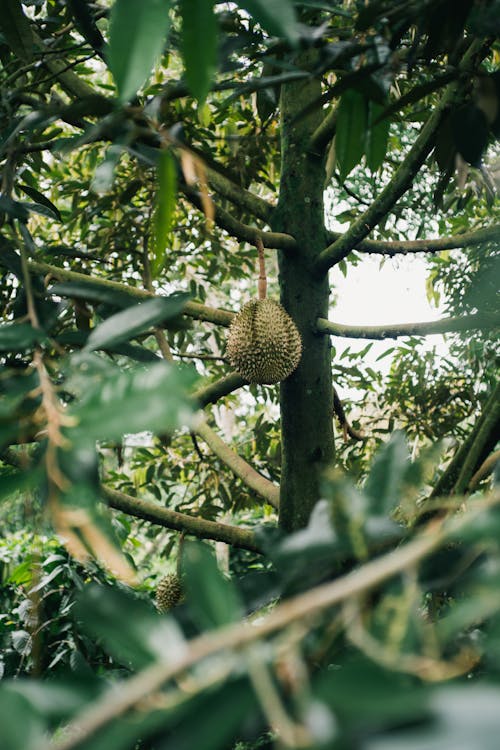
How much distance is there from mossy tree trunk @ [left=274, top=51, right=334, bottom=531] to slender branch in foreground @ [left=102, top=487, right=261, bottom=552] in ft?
0.33

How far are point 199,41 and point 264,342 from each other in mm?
892

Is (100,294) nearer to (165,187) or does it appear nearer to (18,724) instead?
(165,187)

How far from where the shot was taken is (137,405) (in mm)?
234

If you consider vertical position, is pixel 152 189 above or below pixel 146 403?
above

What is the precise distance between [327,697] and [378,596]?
0.17 m

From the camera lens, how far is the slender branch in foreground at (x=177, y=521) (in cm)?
106

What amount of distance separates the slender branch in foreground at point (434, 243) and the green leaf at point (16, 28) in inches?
23.4

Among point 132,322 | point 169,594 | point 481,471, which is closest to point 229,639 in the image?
point 132,322

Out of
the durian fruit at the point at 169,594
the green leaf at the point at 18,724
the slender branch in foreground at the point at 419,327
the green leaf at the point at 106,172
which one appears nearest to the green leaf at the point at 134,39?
the green leaf at the point at 106,172

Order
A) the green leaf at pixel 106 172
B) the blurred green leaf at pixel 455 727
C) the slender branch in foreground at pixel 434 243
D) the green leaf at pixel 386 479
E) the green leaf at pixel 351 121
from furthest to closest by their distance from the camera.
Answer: the slender branch in foreground at pixel 434 243, the green leaf at pixel 351 121, the green leaf at pixel 106 172, the green leaf at pixel 386 479, the blurred green leaf at pixel 455 727

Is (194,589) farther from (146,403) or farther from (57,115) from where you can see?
(57,115)

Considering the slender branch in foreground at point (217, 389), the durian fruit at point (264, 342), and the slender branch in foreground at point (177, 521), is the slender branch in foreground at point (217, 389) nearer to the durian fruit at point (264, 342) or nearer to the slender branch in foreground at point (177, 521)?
the durian fruit at point (264, 342)

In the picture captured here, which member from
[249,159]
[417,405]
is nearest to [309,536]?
[249,159]

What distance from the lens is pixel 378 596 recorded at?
1.11ft
